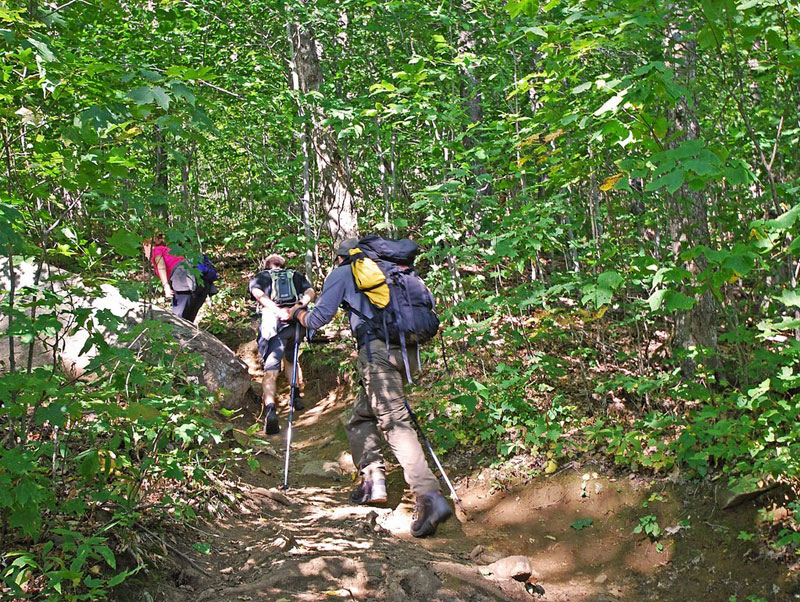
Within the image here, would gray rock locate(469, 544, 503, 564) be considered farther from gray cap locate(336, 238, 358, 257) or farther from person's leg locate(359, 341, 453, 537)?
gray cap locate(336, 238, 358, 257)

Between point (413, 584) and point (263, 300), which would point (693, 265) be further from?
point (263, 300)

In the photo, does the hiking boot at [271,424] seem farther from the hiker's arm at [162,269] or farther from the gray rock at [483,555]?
the gray rock at [483,555]

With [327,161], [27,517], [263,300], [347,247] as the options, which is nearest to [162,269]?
[263,300]

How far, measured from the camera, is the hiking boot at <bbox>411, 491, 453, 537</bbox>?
4.84 metres

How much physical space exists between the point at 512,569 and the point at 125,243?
3.26m

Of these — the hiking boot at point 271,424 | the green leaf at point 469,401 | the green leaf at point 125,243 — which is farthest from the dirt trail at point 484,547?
the green leaf at point 125,243

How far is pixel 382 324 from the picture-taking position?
5.29m

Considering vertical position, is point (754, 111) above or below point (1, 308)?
above

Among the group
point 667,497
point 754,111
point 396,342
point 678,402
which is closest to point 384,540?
point 396,342

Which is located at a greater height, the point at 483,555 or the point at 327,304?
the point at 327,304

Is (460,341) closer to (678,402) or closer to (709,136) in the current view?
(678,402)

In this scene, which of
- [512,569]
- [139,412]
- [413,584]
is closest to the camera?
[139,412]

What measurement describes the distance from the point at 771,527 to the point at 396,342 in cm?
318

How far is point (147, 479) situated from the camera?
4.19m
